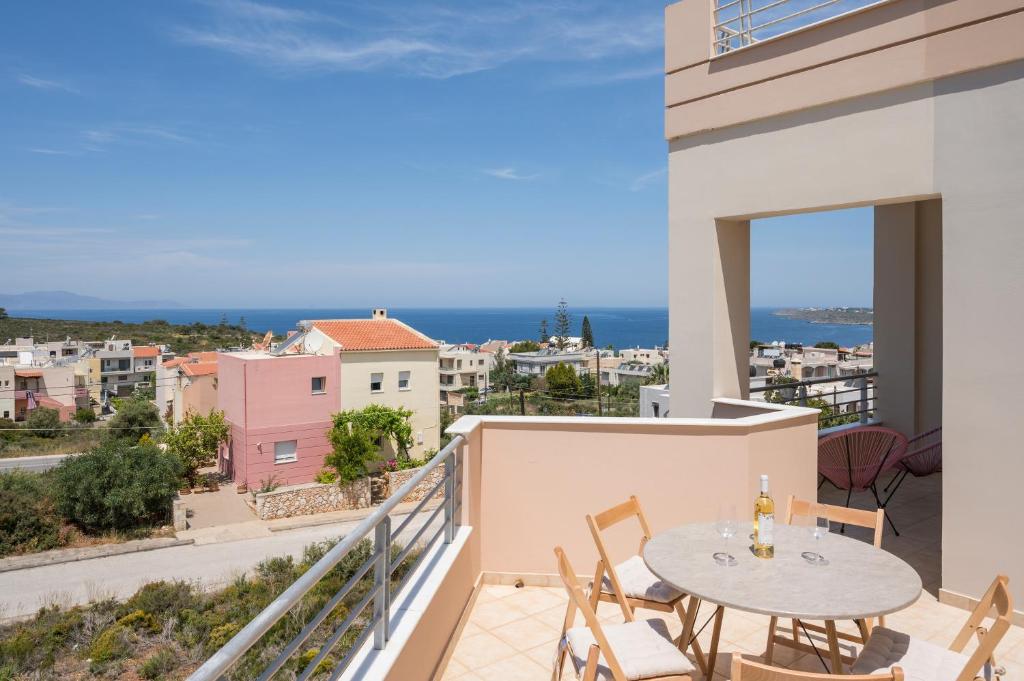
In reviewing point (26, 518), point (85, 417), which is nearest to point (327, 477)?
point (26, 518)

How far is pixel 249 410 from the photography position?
28.7 meters

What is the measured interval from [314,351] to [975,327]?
30493 mm

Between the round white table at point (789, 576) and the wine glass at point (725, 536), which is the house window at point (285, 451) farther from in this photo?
the round white table at point (789, 576)

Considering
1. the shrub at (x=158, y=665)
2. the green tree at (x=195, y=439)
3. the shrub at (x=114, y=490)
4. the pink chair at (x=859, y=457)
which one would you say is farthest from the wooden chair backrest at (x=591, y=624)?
the green tree at (x=195, y=439)

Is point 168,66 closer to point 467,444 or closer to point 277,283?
point 277,283

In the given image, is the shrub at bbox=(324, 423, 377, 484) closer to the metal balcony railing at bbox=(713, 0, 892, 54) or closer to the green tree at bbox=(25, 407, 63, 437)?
the green tree at bbox=(25, 407, 63, 437)

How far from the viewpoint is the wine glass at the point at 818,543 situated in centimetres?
284

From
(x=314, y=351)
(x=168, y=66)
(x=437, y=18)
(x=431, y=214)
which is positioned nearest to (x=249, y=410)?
(x=314, y=351)

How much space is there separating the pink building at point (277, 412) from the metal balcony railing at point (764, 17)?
26645 mm

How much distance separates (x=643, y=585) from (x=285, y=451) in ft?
95.9

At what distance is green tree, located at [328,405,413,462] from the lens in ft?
98.6

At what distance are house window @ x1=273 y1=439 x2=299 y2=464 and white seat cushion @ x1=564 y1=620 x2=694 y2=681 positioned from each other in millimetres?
29166

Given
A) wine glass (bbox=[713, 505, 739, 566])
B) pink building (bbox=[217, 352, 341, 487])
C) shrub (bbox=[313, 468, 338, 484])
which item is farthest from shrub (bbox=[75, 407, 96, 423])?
wine glass (bbox=[713, 505, 739, 566])

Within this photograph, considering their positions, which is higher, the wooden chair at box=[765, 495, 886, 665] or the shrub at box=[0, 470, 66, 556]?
the wooden chair at box=[765, 495, 886, 665]
